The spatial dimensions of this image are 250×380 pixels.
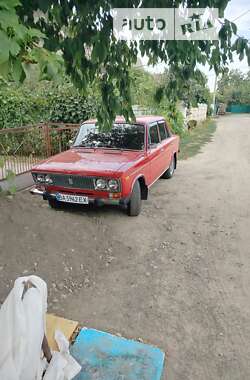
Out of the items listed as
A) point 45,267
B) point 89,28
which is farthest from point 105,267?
point 89,28

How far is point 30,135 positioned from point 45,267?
5295 mm

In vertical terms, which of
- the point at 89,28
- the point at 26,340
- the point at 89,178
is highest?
the point at 89,28

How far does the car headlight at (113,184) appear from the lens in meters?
4.76

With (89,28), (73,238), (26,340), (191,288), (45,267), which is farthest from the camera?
(73,238)

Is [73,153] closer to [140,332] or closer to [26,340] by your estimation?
[140,332]

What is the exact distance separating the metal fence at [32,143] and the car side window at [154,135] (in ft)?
6.81

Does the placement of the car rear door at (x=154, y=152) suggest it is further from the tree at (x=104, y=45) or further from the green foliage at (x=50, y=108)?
the green foliage at (x=50, y=108)

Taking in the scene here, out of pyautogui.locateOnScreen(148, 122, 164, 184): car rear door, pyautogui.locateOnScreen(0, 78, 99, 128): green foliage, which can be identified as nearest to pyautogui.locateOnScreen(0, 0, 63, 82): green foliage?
pyautogui.locateOnScreen(148, 122, 164, 184): car rear door

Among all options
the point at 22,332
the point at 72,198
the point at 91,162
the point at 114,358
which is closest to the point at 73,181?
the point at 72,198

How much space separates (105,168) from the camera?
486 centimetres

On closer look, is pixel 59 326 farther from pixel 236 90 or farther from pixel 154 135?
pixel 236 90

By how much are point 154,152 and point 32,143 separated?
3.72m

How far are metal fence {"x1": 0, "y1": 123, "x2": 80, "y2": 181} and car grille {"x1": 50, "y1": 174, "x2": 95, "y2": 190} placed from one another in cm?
217

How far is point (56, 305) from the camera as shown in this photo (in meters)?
3.26
